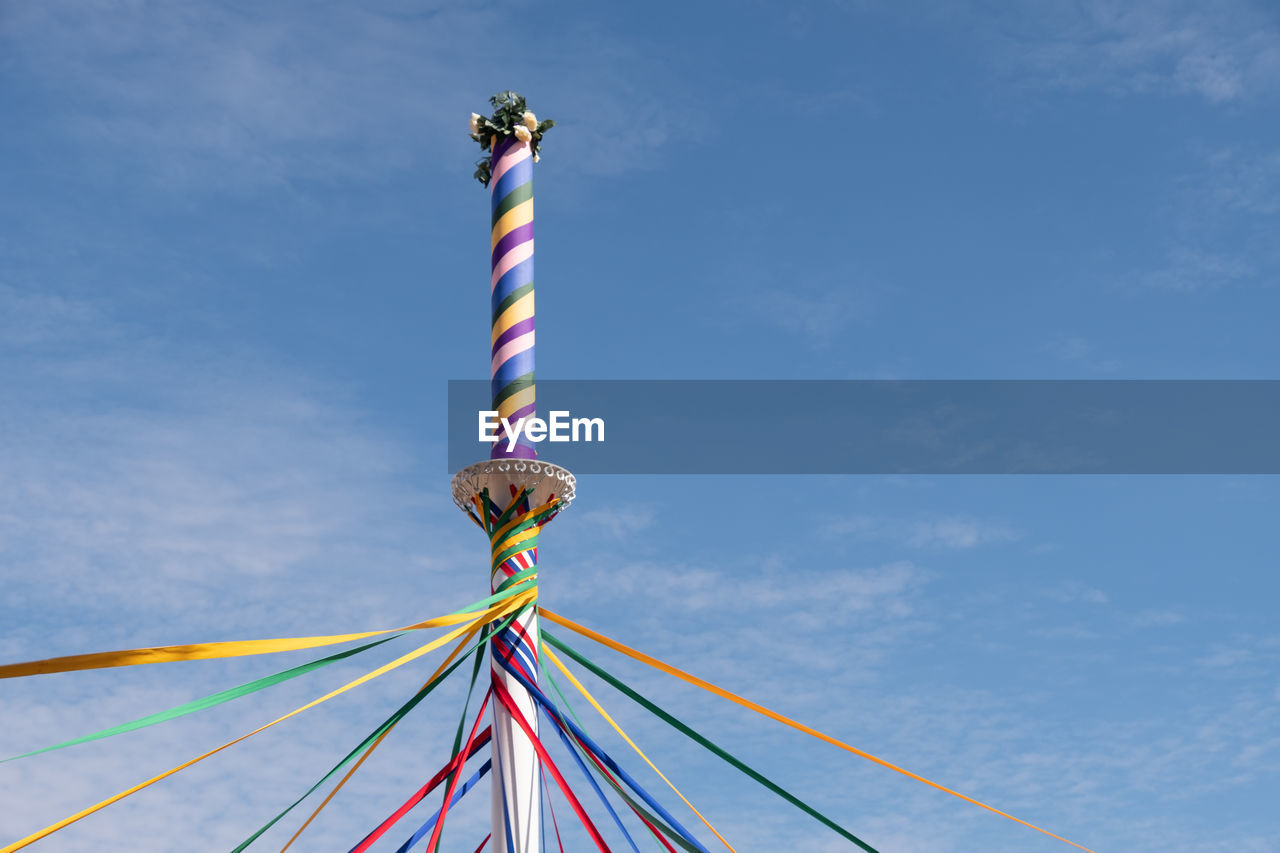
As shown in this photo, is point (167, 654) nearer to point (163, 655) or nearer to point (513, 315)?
point (163, 655)

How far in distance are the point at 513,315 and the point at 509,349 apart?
0.42 m

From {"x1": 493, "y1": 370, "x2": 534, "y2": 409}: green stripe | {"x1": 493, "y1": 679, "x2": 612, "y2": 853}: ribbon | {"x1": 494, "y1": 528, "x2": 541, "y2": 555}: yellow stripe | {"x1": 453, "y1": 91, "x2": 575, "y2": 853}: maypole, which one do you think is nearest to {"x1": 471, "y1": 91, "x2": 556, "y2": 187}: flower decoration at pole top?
{"x1": 453, "y1": 91, "x2": 575, "y2": 853}: maypole

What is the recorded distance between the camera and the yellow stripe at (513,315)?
14547 mm

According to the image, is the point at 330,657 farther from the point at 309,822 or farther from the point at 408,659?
the point at 309,822

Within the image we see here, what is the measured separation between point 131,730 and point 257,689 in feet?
5.07

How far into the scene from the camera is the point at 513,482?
13680mm

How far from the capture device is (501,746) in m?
13.1

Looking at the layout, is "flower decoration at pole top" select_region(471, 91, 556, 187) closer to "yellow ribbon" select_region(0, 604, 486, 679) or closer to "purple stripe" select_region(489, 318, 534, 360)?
"purple stripe" select_region(489, 318, 534, 360)

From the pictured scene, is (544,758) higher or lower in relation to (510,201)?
lower

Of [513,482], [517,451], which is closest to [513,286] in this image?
[517,451]

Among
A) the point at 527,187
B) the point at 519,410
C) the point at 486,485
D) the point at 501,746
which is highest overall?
the point at 527,187

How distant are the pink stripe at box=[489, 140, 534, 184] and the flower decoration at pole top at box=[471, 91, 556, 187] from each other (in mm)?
86

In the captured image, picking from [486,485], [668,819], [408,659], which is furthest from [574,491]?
[668,819]

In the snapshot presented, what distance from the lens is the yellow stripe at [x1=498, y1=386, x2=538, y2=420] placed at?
46.3 ft
